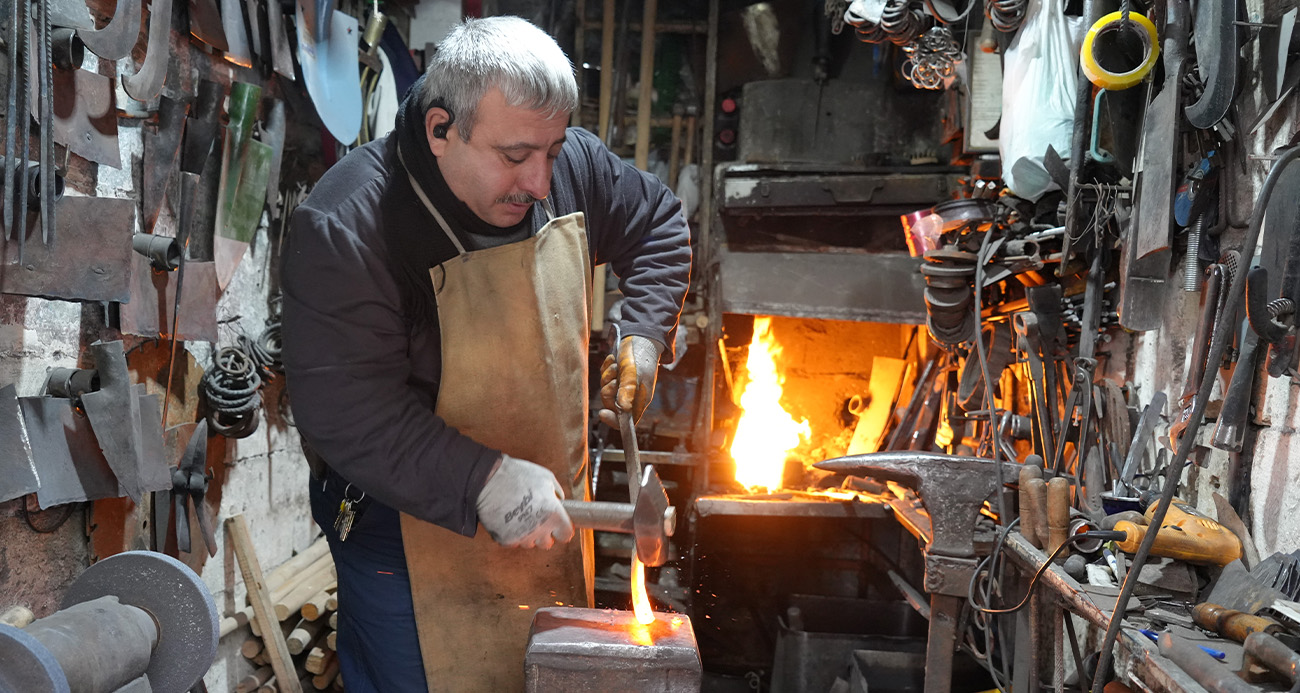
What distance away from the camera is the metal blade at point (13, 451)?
236 cm

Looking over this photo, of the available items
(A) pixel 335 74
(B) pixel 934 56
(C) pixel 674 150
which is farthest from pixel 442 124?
(C) pixel 674 150

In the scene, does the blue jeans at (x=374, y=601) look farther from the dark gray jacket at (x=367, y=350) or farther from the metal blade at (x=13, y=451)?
the metal blade at (x=13, y=451)

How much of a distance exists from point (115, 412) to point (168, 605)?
1.26m

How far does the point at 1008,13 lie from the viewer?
346 centimetres

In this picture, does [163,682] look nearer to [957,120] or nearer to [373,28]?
[373,28]

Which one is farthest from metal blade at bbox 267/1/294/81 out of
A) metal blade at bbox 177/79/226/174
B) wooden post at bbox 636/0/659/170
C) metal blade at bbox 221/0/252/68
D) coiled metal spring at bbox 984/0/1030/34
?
coiled metal spring at bbox 984/0/1030/34

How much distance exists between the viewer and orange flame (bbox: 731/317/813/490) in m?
5.88

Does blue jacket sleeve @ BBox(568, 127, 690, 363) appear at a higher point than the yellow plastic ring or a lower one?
lower

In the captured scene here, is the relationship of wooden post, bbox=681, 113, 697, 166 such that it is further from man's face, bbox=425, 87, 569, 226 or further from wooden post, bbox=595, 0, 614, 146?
man's face, bbox=425, 87, 569, 226

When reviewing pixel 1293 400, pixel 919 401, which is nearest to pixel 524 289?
pixel 1293 400

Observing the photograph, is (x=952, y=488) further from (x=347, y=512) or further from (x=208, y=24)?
(x=208, y=24)

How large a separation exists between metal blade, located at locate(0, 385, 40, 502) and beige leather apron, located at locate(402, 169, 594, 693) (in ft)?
3.80

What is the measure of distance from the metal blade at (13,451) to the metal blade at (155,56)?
3.83 ft

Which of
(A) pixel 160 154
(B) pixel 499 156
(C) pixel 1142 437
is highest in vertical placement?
(A) pixel 160 154
